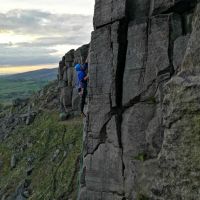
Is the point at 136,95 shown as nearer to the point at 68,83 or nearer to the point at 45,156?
the point at 45,156

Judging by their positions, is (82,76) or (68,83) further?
(68,83)

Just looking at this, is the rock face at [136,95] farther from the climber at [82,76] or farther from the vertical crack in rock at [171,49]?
the climber at [82,76]

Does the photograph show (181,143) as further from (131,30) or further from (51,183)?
(51,183)

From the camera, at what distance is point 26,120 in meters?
81.6

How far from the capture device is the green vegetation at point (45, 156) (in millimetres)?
55781

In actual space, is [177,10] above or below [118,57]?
above

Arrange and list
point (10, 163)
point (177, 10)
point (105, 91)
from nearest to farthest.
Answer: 1. point (177, 10)
2. point (105, 91)
3. point (10, 163)

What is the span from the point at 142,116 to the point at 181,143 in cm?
681

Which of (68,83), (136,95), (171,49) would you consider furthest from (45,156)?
(171,49)

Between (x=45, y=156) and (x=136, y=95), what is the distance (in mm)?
42021

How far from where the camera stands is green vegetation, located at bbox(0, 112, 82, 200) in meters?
55.8

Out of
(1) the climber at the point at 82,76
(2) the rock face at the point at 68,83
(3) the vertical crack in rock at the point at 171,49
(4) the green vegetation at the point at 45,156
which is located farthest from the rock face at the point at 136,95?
(2) the rock face at the point at 68,83

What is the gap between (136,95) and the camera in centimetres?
2650

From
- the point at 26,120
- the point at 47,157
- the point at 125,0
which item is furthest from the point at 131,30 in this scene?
the point at 26,120
